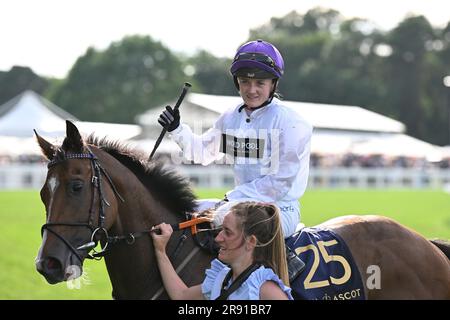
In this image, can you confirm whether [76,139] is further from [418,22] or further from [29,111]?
[418,22]

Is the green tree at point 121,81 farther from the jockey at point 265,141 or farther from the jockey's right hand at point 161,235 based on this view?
the jockey's right hand at point 161,235

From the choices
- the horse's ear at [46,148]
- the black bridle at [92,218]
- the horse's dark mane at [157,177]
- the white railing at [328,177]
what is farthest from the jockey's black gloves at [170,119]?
the white railing at [328,177]

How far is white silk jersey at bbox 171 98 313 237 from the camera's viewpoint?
4.84 metres

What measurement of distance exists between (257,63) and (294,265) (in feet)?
4.28

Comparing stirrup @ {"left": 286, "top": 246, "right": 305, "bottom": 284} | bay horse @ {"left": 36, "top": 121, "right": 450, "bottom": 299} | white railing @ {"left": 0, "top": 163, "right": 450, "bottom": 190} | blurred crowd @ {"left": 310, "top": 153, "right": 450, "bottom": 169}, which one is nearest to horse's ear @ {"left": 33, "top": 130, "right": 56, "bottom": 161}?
bay horse @ {"left": 36, "top": 121, "right": 450, "bottom": 299}

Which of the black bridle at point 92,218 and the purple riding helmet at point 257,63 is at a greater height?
the purple riding helmet at point 257,63

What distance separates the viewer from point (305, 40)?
8506 cm

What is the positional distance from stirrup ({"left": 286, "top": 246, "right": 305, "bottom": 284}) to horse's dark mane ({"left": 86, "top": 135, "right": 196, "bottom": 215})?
73 centimetres

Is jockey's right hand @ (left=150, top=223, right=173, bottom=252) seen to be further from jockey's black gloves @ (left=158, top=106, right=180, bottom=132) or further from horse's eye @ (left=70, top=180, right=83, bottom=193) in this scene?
jockey's black gloves @ (left=158, top=106, right=180, bottom=132)

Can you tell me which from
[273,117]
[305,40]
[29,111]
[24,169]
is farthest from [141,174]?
[305,40]

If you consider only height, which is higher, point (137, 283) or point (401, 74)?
point (401, 74)

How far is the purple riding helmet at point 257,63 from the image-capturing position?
4918 mm

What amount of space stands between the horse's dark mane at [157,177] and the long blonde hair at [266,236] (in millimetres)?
987
